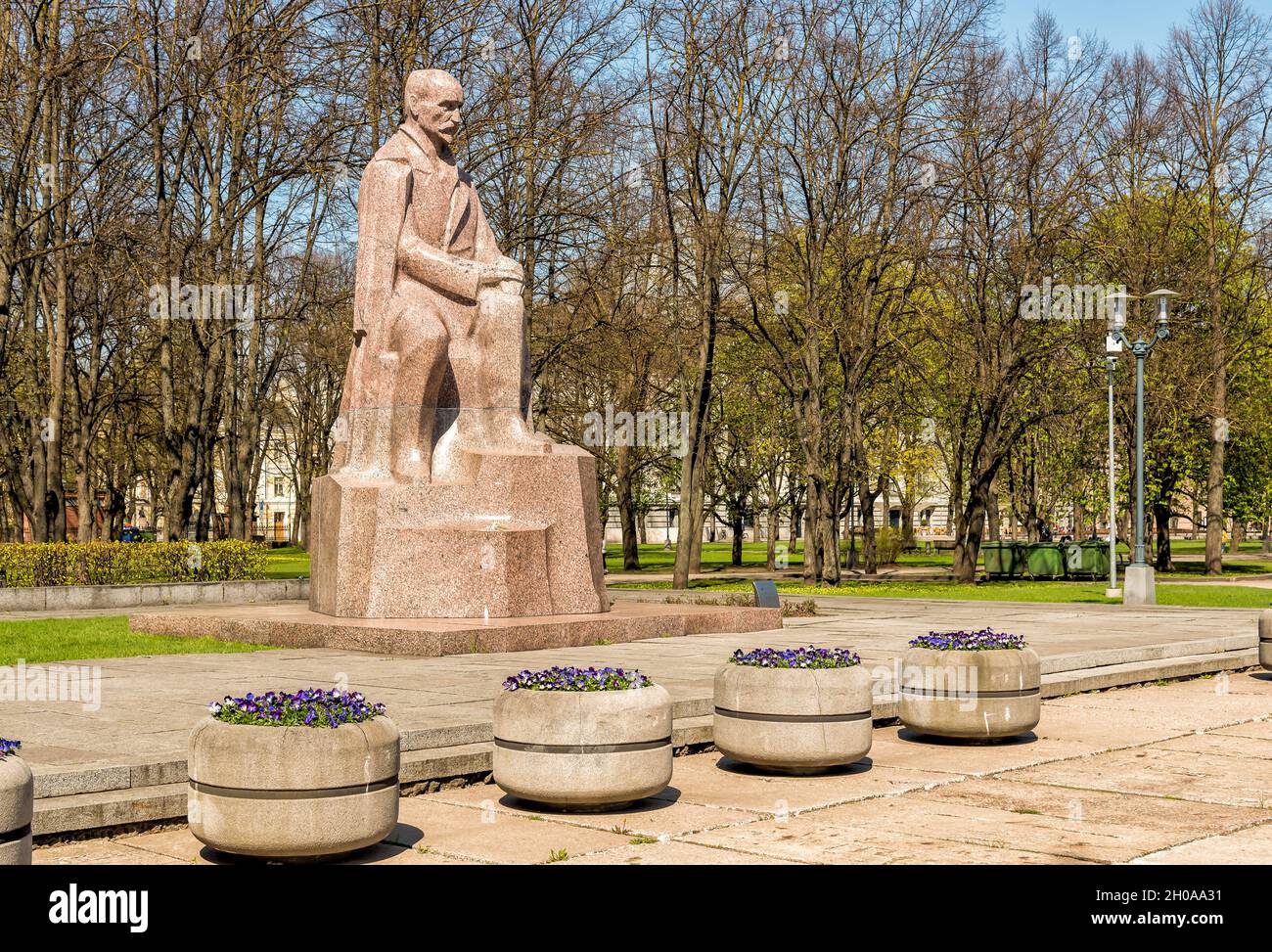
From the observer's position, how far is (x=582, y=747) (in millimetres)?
7723

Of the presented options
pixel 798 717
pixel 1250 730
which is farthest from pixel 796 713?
pixel 1250 730

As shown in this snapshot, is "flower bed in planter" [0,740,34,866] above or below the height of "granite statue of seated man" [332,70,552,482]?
below

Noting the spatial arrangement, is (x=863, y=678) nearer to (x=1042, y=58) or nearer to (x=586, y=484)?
(x=586, y=484)

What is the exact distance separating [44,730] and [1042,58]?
33281mm

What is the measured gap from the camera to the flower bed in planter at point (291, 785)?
6.40 m

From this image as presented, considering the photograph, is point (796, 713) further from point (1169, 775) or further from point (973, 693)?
point (1169, 775)

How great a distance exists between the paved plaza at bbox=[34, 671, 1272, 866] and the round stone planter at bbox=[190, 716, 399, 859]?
0.33m

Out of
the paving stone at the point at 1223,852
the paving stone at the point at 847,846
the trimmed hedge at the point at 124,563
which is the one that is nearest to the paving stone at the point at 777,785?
the paving stone at the point at 847,846

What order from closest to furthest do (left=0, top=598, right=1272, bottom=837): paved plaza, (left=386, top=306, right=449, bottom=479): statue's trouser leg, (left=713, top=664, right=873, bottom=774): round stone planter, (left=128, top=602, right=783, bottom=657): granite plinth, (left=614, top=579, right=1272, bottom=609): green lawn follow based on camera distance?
(left=0, top=598, right=1272, bottom=837): paved plaza, (left=713, top=664, right=873, bottom=774): round stone planter, (left=128, top=602, right=783, bottom=657): granite plinth, (left=386, top=306, right=449, bottom=479): statue's trouser leg, (left=614, top=579, right=1272, bottom=609): green lawn

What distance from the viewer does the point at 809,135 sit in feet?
104

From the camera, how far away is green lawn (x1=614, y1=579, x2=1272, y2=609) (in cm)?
2823

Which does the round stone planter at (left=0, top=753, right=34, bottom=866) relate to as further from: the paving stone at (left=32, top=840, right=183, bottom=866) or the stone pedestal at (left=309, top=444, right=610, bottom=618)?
the stone pedestal at (left=309, top=444, right=610, bottom=618)

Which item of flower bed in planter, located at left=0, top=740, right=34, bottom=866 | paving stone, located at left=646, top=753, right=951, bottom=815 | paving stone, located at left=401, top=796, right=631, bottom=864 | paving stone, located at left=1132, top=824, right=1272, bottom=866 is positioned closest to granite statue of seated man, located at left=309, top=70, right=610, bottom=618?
paving stone, located at left=646, top=753, right=951, bottom=815

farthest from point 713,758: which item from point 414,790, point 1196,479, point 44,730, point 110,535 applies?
point 110,535
